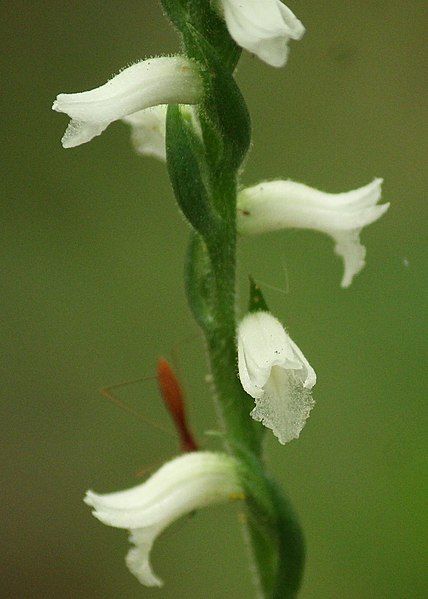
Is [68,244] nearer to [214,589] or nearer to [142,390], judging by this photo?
[142,390]

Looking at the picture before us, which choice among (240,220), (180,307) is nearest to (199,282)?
(240,220)

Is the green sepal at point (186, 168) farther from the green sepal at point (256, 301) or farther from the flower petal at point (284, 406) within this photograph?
the flower petal at point (284, 406)

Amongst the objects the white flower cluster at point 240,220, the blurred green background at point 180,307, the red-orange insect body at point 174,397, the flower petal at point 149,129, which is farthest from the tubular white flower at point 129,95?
the blurred green background at point 180,307

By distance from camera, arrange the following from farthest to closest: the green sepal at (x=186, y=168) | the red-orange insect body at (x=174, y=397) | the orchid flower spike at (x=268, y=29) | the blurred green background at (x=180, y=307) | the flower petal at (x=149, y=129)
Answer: the blurred green background at (x=180, y=307), the red-orange insect body at (x=174, y=397), the flower petal at (x=149, y=129), the green sepal at (x=186, y=168), the orchid flower spike at (x=268, y=29)

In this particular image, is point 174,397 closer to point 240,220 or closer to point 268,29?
point 240,220

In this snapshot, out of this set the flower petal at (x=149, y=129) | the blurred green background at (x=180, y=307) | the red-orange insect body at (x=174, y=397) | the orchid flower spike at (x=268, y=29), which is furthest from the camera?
the blurred green background at (x=180, y=307)

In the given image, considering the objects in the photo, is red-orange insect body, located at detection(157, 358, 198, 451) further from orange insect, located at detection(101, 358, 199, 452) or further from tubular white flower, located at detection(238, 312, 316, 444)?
tubular white flower, located at detection(238, 312, 316, 444)
